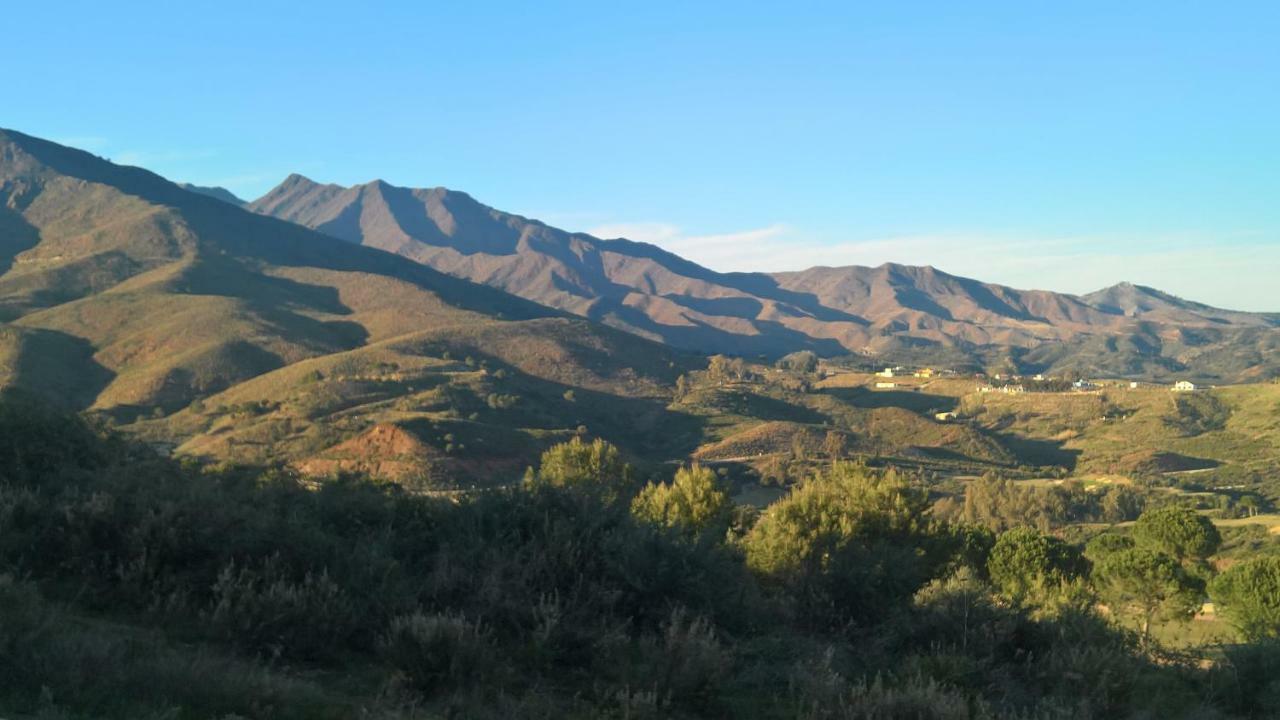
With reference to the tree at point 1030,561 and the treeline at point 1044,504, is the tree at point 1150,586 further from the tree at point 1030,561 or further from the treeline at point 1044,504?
the treeline at point 1044,504

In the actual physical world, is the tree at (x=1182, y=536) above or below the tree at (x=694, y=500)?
below

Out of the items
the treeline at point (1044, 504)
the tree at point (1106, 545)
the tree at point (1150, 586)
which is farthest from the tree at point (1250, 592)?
the treeline at point (1044, 504)

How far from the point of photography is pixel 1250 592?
23.1 metres

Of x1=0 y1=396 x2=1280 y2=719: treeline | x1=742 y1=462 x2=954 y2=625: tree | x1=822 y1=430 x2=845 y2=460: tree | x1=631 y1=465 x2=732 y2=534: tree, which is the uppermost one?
x1=0 y1=396 x2=1280 y2=719: treeline

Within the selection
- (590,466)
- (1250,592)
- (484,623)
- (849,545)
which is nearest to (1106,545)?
(1250,592)

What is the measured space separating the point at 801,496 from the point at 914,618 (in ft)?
36.2

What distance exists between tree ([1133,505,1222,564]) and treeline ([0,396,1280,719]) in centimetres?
2409

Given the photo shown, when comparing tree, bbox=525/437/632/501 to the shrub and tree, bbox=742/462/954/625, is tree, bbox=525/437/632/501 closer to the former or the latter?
tree, bbox=742/462/954/625

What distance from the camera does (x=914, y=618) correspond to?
387 inches

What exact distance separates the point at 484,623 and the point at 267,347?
8418 centimetres

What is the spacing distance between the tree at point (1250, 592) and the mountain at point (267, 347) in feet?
126

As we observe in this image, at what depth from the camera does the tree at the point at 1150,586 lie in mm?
24453

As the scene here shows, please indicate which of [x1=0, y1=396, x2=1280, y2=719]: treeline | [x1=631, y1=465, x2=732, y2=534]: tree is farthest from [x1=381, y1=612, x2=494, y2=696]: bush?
[x1=631, y1=465, x2=732, y2=534]: tree

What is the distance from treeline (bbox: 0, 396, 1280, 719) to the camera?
693 centimetres
